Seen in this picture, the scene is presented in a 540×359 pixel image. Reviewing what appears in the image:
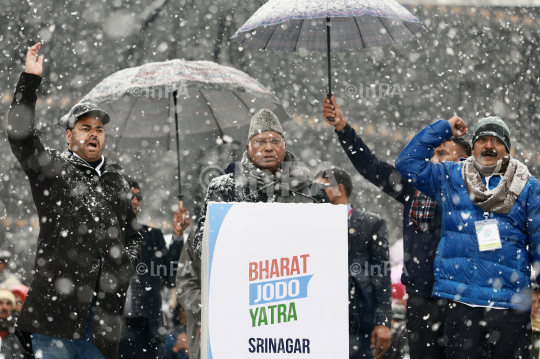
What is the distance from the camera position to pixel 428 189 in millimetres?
3832

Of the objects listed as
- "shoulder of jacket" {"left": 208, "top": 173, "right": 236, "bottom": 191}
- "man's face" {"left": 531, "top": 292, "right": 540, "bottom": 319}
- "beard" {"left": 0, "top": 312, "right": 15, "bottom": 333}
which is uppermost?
"shoulder of jacket" {"left": 208, "top": 173, "right": 236, "bottom": 191}

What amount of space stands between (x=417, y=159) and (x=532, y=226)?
27.8 inches

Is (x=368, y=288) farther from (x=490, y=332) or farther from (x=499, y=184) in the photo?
(x=499, y=184)

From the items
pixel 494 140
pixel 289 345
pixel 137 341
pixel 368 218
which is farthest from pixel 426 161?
pixel 137 341

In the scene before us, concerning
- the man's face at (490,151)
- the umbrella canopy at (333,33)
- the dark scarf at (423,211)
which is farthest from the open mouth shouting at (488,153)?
the umbrella canopy at (333,33)

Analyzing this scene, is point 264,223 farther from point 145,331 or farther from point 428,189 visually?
point 145,331

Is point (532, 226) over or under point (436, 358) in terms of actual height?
over

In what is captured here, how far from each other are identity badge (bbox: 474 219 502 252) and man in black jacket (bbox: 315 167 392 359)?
1.04m

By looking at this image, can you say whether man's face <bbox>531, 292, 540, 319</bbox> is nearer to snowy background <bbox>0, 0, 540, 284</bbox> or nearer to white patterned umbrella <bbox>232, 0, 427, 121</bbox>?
snowy background <bbox>0, 0, 540, 284</bbox>

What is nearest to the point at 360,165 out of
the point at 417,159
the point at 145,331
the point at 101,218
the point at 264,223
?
the point at 417,159

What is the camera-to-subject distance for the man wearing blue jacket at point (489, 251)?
138 inches

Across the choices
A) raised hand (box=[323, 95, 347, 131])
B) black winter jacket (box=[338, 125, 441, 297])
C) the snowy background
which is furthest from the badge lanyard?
the snowy background

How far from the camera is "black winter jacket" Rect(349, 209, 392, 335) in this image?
4500mm

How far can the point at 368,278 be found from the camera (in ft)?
14.9
